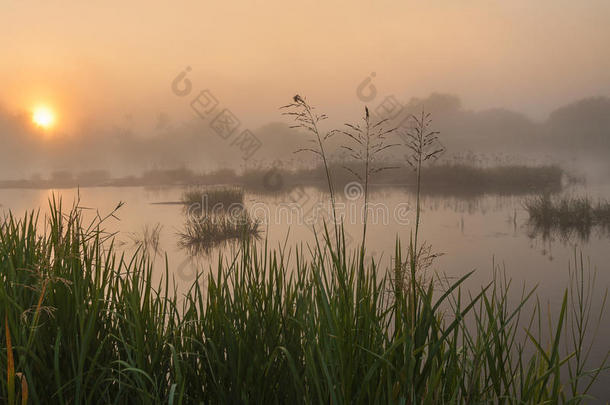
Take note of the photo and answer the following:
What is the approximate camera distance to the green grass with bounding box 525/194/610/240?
12547 millimetres

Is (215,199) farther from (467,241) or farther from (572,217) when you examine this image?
(572,217)

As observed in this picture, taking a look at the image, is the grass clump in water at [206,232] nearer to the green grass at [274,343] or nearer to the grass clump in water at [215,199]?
the grass clump in water at [215,199]

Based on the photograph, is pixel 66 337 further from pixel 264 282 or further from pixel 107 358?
pixel 264 282

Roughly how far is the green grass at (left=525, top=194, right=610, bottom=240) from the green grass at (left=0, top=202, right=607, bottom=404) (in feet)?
37.4

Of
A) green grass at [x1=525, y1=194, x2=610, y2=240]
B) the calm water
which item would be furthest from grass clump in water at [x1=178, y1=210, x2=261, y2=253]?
green grass at [x1=525, y1=194, x2=610, y2=240]

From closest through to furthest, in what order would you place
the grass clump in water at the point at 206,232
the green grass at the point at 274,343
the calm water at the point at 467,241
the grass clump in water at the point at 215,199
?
the green grass at the point at 274,343, the calm water at the point at 467,241, the grass clump in water at the point at 206,232, the grass clump in water at the point at 215,199

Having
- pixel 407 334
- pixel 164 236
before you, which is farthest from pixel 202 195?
pixel 407 334

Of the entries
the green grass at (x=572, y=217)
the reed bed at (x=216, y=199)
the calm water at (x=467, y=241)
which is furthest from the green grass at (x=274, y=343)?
the green grass at (x=572, y=217)

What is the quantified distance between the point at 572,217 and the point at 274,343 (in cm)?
1248

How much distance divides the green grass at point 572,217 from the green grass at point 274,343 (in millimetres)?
11407

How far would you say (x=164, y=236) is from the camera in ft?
35.7

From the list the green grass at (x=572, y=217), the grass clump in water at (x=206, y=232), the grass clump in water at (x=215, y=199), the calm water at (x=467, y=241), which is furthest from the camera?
the grass clump in water at (x=215, y=199)

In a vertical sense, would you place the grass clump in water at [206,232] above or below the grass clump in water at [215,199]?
below

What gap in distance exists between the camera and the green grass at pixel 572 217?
1255 centimetres
